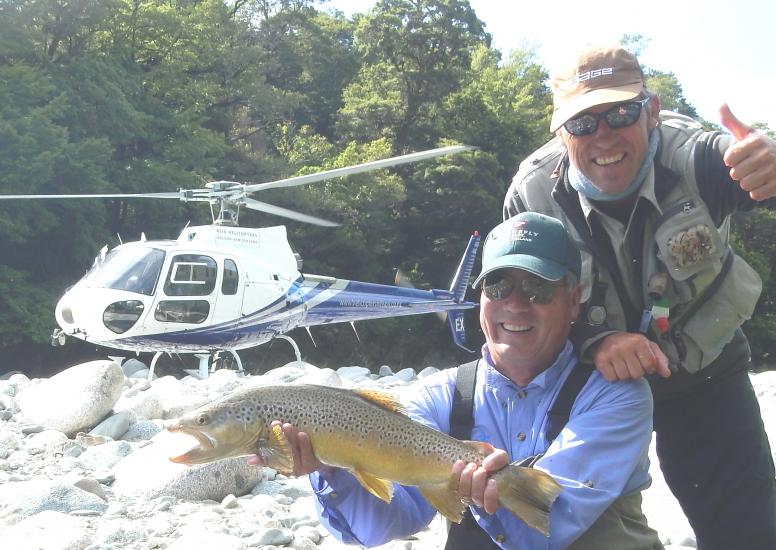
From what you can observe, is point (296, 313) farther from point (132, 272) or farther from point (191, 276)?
point (132, 272)

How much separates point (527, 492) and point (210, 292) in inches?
510

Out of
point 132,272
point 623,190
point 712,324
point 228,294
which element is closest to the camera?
point 623,190

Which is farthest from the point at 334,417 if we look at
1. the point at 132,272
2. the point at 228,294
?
the point at 228,294

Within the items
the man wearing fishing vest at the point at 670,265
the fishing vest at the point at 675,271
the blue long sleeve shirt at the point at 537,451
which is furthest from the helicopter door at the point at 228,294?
the blue long sleeve shirt at the point at 537,451

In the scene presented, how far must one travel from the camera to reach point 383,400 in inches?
95.5

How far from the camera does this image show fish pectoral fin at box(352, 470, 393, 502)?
7.64 ft

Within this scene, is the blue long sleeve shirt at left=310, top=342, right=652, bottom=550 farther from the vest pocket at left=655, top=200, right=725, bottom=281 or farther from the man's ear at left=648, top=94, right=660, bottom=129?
the man's ear at left=648, top=94, right=660, bottom=129

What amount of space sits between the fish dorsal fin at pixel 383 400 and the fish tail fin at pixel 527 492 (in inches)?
16.0

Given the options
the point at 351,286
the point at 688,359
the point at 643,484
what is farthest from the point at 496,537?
the point at 351,286

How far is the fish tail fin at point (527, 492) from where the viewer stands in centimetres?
211

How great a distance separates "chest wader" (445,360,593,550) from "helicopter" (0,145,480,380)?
9845mm

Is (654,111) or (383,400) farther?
(654,111)

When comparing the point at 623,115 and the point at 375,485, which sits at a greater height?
the point at 623,115

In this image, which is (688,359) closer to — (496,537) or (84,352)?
(496,537)
